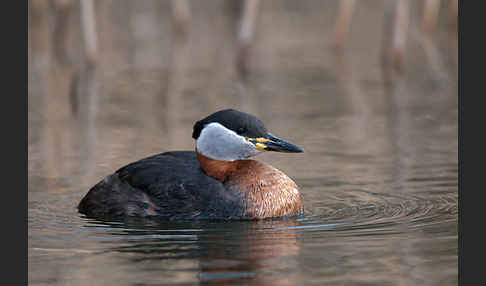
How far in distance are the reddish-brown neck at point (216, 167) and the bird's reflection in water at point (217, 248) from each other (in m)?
0.57

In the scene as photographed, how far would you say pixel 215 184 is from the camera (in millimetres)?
8828

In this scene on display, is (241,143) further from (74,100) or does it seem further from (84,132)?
(74,100)

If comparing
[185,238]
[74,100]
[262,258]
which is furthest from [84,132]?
[262,258]

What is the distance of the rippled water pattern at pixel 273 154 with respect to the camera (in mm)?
7004

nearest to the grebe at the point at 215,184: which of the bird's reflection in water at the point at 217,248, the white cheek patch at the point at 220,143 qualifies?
the white cheek patch at the point at 220,143

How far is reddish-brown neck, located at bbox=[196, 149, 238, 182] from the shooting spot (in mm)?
8992

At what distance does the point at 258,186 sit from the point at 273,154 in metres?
3.39

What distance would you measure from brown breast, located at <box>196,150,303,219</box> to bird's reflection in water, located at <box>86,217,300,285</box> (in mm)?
150

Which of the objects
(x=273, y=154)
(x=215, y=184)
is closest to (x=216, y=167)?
(x=215, y=184)

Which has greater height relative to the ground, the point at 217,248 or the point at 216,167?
the point at 216,167

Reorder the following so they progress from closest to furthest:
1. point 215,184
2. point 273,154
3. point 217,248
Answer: point 217,248 → point 215,184 → point 273,154

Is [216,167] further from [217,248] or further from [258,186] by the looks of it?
[217,248]

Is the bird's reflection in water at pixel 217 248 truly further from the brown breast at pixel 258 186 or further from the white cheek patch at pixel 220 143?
the white cheek patch at pixel 220 143

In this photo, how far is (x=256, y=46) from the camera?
80.7 ft
